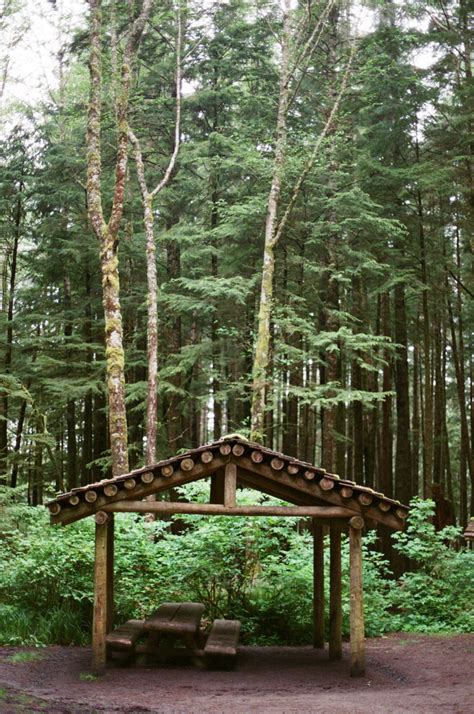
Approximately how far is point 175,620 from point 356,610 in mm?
2427

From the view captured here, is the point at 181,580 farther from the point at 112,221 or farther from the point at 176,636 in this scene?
the point at 112,221

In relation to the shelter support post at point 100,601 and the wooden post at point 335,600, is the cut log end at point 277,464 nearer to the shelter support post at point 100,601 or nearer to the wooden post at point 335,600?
the wooden post at point 335,600

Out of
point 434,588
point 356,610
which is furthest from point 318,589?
point 434,588

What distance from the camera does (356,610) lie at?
9.05m

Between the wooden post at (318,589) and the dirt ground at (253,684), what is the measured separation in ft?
0.97

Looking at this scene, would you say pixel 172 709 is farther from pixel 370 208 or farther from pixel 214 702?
pixel 370 208

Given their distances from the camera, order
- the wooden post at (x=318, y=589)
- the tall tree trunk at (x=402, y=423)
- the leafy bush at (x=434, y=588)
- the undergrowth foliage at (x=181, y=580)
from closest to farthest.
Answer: the wooden post at (x=318, y=589) → the undergrowth foliage at (x=181, y=580) → the leafy bush at (x=434, y=588) → the tall tree trunk at (x=402, y=423)

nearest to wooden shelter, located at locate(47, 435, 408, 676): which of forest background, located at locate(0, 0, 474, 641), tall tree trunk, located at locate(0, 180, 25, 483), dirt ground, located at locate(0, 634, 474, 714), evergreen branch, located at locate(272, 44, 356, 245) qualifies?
dirt ground, located at locate(0, 634, 474, 714)

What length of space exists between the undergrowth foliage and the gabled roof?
10.7 ft

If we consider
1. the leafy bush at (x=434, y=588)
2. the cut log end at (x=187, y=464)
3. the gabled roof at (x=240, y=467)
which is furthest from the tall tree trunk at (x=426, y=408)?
the cut log end at (x=187, y=464)

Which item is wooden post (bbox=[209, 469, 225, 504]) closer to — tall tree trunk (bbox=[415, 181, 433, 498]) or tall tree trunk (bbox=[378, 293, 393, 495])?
tall tree trunk (bbox=[415, 181, 433, 498])

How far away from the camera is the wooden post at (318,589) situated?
11156 millimetres

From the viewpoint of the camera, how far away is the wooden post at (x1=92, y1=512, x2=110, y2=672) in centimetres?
902

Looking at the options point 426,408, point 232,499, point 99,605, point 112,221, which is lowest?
point 99,605
